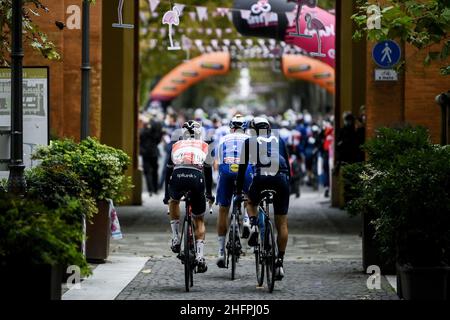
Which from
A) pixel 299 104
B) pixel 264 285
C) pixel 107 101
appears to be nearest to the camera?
pixel 264 285

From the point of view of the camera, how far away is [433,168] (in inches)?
467

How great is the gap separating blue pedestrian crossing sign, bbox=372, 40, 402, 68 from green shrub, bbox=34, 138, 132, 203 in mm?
6592

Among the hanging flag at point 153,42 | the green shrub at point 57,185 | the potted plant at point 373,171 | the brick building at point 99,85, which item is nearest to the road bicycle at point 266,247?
the potted plant at point 373,171

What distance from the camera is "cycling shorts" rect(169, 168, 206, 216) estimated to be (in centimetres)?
1357

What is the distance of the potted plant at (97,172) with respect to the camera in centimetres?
1462

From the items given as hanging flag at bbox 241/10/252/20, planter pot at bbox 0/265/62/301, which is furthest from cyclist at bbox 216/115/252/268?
hanging flag at bbox 241/10/252/20

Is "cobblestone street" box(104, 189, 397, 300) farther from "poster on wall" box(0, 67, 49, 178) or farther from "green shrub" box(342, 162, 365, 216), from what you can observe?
"poster on wall" box(0, 67, 49, 178)

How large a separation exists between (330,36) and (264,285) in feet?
48.9

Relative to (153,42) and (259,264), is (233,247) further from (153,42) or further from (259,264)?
(153,42)

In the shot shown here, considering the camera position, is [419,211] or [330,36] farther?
[330,36]

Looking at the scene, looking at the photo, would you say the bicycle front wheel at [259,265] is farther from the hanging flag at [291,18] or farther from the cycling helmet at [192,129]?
the hanging flag at [291,18]

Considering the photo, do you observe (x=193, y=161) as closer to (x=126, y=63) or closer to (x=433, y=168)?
(x=433, y=168)
